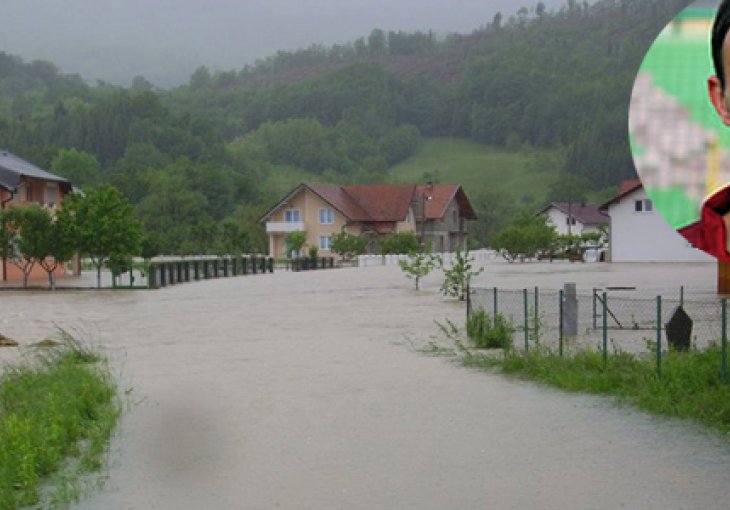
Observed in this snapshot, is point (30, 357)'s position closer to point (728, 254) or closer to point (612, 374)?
point (612, 374)

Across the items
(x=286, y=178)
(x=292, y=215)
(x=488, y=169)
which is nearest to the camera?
(x=292, y=215)

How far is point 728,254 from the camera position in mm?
3119

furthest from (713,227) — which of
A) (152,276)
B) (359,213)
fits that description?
(359,213)

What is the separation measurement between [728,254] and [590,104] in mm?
128174

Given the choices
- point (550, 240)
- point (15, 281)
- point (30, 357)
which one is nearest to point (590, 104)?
point (550, 240)

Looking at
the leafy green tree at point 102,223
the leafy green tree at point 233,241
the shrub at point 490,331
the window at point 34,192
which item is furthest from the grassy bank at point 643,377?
the leafy green tree at point 233,241

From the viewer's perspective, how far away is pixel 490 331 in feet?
61.6

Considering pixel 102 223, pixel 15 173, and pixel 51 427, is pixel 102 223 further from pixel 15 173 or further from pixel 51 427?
pixel 51 427

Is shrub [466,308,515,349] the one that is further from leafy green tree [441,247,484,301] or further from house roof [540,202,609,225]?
house roof [540,202,609,225]

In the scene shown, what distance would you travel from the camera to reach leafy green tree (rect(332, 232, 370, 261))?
264 feet

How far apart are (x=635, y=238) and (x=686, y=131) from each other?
205ft

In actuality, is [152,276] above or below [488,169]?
below

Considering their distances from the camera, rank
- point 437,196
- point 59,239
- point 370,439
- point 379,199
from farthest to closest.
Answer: point 437,196 → point 379,199 → point 59,239 → point 370,439

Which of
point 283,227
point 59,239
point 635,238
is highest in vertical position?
point 283,227
